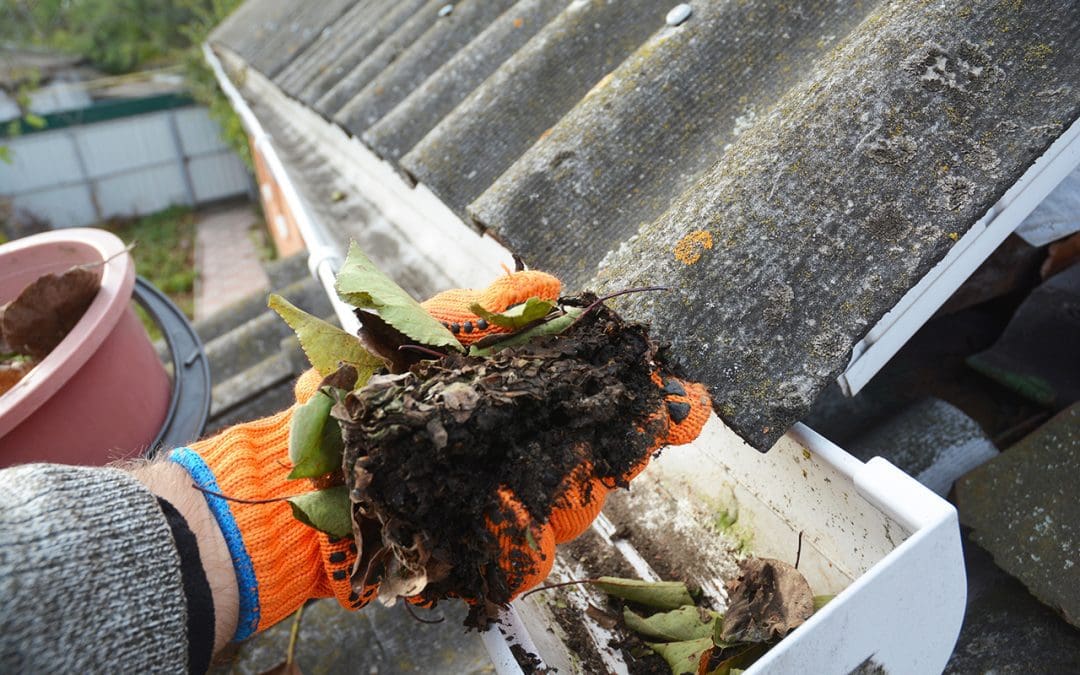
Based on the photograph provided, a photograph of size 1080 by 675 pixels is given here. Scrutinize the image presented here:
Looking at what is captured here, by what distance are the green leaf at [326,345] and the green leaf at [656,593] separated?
0.60 meters

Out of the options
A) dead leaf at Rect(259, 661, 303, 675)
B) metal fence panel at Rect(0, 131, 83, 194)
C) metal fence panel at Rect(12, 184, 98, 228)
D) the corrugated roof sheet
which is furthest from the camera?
metal fence panel at Rect(12, 184, 98, 228)

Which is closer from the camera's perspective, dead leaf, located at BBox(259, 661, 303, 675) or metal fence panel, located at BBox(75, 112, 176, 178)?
dead leaf, located at BBox(259, 661, 303, 675)

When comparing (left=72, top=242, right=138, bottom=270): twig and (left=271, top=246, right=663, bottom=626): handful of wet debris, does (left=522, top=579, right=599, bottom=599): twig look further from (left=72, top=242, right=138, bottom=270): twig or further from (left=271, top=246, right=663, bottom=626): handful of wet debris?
(left=72, top=242, right=138, bottom=270): twig

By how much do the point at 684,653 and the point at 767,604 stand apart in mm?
184

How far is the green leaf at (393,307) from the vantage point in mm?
1069

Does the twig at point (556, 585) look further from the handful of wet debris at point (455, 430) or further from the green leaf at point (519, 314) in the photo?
the green leaf at point (519, 314)

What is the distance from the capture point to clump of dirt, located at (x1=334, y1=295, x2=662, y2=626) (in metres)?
0.91

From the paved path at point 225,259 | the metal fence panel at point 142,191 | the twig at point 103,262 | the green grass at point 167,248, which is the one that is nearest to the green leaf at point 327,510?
the twig at point 103,262

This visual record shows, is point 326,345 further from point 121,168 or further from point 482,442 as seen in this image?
point 121,168

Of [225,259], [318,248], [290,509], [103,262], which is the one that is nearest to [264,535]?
[290,509]

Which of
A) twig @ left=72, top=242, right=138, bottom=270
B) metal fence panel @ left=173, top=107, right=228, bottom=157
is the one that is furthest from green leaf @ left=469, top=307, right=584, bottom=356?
metal fence panel @ left=173, top=107, right=228, bottom=157

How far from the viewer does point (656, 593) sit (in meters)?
1.31

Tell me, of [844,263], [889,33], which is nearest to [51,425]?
[844,263]

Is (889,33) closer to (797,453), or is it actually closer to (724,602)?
(797,453)
